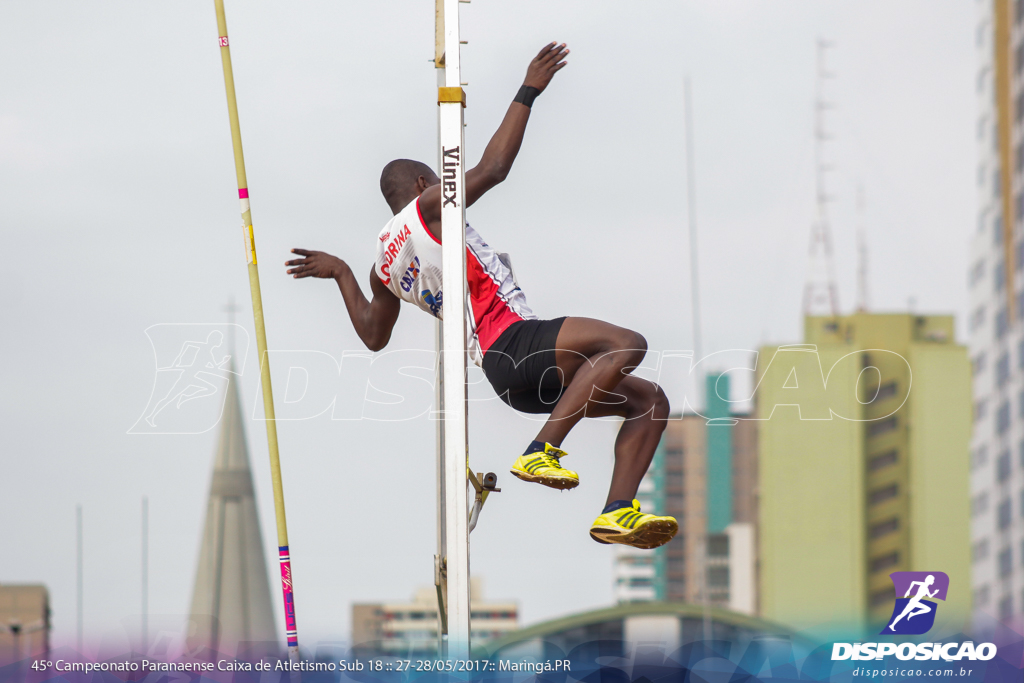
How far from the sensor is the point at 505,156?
5.00 metres

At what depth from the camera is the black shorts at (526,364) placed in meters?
5.26

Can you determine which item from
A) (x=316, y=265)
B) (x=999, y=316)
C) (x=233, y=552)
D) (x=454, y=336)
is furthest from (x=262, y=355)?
(x=233, y=552)

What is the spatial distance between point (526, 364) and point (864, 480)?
72.9 meters

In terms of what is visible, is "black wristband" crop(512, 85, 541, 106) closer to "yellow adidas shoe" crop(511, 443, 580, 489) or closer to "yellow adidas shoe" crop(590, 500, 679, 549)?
"yellow adidas shoe" crop(511, 443, 580, 489)

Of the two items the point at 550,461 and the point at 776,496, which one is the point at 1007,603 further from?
the point at 550,461

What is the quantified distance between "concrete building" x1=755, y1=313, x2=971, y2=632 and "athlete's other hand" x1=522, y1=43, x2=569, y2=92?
222ft

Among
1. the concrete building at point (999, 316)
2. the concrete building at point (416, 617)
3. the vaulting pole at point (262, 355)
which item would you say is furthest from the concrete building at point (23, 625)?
the concrete building at point (999, 316)

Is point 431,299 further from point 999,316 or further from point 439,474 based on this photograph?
point 999,316

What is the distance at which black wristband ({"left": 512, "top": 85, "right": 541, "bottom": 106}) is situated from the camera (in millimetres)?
5012

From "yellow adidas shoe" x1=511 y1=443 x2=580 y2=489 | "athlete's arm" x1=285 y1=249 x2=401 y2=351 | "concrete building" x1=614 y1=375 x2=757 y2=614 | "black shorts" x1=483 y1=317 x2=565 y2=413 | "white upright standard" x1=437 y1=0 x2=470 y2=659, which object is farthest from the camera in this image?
"concrete building" x1=614 y1=375 x2=757 y2=614

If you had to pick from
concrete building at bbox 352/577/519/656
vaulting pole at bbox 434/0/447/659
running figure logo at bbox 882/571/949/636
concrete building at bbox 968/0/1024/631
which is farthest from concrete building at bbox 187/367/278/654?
vaulting pole at bbox 434/0/447/659

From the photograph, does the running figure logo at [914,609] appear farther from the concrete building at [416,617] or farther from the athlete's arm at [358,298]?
the concrete building at [416,617]

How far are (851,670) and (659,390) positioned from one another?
2.06 m

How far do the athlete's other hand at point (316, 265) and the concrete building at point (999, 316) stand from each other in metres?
56.1
